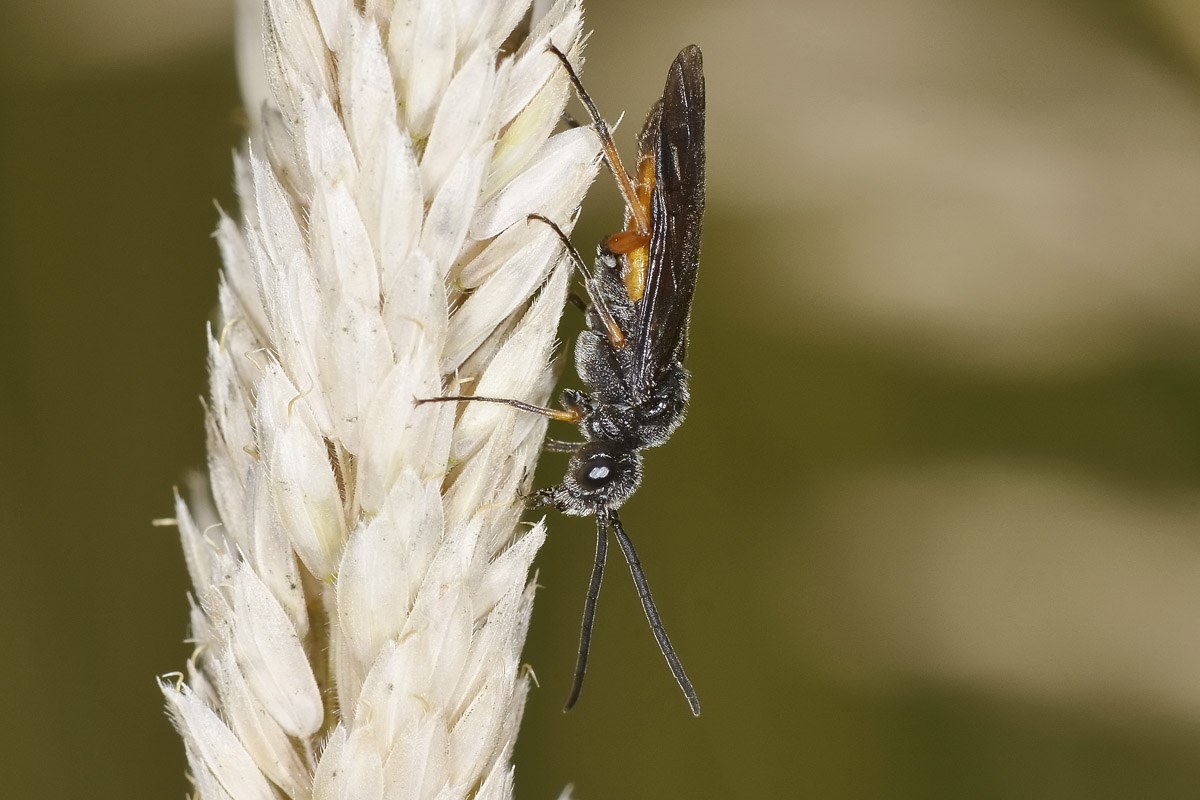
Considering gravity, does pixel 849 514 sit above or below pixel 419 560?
below

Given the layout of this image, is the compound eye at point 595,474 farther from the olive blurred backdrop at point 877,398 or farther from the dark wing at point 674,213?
the olive blurred backdrop at point 877,398

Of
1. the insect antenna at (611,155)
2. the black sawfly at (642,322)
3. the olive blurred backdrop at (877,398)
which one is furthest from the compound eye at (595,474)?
the olive blurred backdrop at (877,398)

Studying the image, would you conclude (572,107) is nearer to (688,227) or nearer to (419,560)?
(688,227)

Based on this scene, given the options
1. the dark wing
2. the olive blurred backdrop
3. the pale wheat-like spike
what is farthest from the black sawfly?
the olive blurred backdrop

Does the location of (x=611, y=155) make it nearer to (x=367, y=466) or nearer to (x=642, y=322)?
(x=642, y=322)

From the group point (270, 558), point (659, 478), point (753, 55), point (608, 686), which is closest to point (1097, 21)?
point (753, 55)
